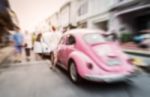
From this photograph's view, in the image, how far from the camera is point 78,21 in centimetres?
2648

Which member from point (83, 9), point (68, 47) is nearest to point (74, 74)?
point (68, 47)

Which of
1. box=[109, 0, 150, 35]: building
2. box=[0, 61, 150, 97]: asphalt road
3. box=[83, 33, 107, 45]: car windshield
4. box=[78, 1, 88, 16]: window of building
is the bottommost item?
box=[0, 61, 150, 97]: asphalt road

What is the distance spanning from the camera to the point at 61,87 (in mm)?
5441

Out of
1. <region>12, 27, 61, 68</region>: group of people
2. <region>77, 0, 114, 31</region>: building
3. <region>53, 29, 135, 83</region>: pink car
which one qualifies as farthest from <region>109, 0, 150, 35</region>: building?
<region>53, 29, 135, 83</region>: pink car

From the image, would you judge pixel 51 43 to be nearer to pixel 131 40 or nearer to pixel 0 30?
pixel 131 40

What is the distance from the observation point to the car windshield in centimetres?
597

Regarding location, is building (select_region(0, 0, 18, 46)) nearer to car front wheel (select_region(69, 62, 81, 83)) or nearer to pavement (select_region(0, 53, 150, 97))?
pavement (select_region(0, 53, 150, 97))

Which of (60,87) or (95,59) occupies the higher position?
(95,59)

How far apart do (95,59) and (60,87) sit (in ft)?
3.65

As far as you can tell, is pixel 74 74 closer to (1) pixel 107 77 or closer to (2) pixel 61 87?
(2) pixel 61 87

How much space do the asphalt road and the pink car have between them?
288 mm

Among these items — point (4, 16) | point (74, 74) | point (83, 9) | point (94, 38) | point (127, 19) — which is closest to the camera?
point (74, 74)

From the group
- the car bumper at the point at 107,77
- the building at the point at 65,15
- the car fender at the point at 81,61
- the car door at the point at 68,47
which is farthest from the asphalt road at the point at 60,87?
the building at the point at 65,15

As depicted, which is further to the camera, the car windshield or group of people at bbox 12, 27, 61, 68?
group of people at bbox 12, 27, 61, 68
